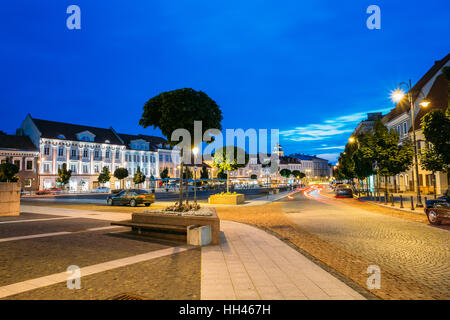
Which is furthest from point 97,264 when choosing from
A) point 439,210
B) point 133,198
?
point 133,198

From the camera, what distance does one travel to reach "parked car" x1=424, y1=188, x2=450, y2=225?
39.8 feet

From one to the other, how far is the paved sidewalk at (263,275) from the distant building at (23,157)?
186 ft

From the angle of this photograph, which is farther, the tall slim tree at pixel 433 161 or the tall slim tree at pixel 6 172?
the tall slim tree at pixel 6 172

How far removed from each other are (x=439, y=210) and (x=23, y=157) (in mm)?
61399

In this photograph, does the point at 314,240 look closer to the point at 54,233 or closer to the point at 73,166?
the point at 54,233

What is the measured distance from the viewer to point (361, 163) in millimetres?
34375

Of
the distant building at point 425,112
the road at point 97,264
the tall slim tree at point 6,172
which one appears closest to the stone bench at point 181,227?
the road at point 97,264

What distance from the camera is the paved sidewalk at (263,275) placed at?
14.7 ft

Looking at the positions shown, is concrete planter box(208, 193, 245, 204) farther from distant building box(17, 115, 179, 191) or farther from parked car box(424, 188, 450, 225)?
distant building box(17, 115, 179, 191)

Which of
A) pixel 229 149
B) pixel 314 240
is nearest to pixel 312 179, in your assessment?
pixel 229 149

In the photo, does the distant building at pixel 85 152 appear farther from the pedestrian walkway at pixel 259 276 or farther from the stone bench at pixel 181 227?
the pedestrian walkway at pixel 259 276

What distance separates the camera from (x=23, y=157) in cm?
5197

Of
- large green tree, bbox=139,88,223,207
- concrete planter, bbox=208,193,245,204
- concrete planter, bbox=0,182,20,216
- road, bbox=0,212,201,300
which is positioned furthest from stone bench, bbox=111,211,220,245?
concrete planter, bbox=208,193,245,204

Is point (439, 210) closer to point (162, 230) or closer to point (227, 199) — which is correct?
point (162, 230)
